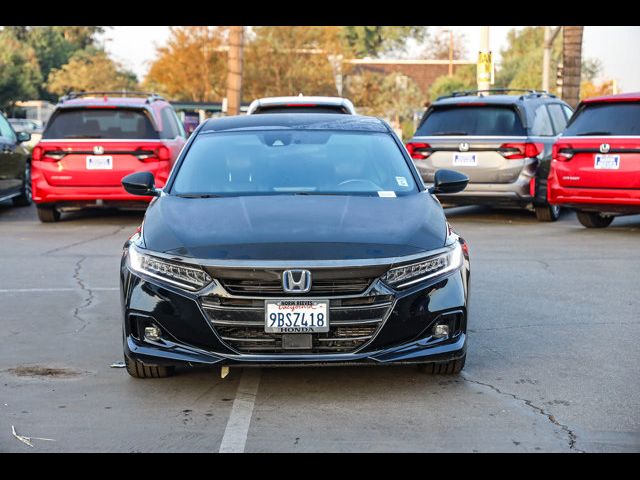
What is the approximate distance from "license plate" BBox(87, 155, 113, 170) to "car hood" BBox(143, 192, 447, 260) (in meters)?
8.27

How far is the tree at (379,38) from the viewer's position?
91.9 metres

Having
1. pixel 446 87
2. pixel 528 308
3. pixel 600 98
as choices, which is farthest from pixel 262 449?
pixel 446 87

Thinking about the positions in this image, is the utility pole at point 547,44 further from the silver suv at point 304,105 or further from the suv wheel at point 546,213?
the silver suv at point 304,105

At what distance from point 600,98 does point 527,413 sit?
943cm

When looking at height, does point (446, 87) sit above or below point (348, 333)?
below

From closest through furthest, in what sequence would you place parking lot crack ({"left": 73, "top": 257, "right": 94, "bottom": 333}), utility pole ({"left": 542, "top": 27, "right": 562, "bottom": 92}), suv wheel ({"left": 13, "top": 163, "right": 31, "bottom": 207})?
parking lot crack ({"left": 73, "top": 257, "right": 94, "bottom": 333}), suv wheel ({"left": 13, "top": 163, "right": 31, "bottom": 207}), utility pole ({"left": 542, "top": 27, "right": 562, "bottom": 92})

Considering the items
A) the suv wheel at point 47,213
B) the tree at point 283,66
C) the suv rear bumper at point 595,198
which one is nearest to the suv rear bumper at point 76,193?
the suv wheel at point 47,213

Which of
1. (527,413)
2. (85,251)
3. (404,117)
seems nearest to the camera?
(527,413)

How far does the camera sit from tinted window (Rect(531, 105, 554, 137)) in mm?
16234

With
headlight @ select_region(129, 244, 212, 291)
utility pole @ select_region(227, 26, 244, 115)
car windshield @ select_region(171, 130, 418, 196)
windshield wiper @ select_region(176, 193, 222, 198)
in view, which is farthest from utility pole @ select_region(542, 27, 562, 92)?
headlight @ select_region(129, 244, 212, 291)

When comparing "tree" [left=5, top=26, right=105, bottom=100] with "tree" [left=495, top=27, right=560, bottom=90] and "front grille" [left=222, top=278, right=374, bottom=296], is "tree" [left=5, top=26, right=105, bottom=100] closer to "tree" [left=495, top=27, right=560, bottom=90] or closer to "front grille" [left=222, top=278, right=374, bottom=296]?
"tree" [left=495, top=27, right=560, bottom=90]

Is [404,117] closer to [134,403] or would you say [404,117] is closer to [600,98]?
[600,98]

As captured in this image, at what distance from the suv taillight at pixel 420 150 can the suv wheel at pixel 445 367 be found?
9.46 metres
